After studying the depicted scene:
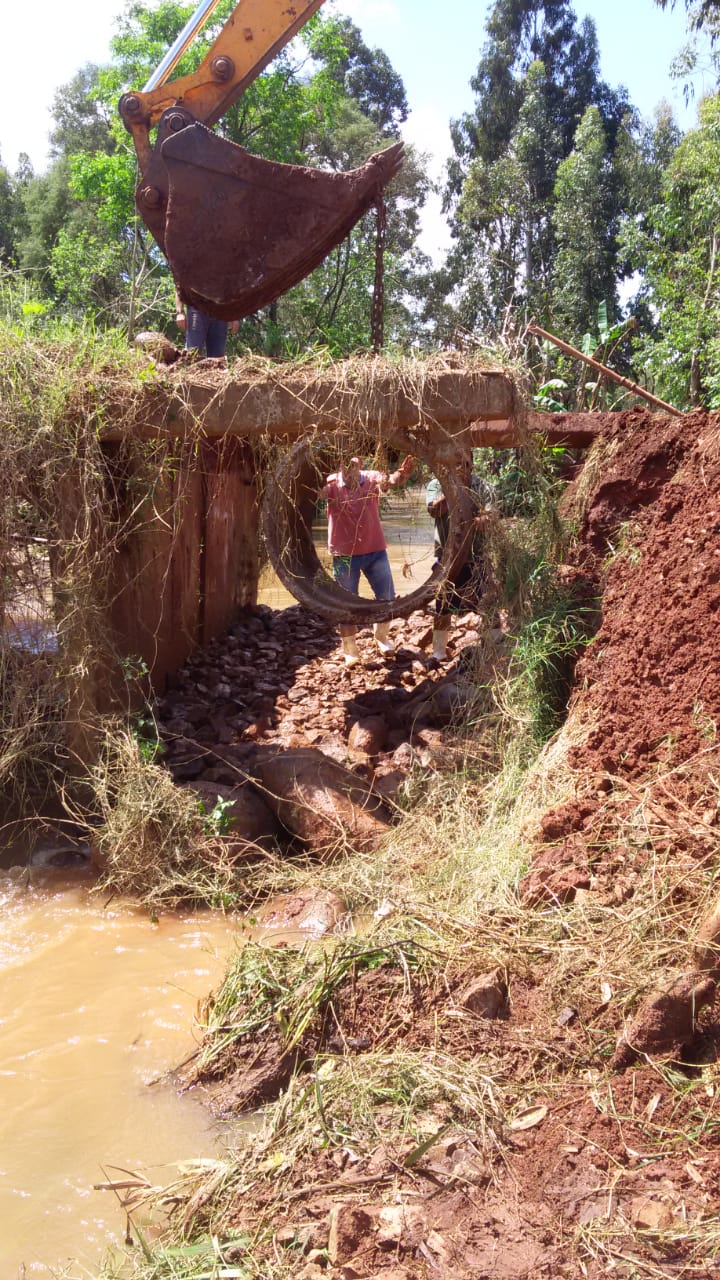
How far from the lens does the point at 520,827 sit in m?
4.34

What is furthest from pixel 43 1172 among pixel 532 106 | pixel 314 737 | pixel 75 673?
pixel 532 106

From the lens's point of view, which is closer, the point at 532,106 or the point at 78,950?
the point at 78,950

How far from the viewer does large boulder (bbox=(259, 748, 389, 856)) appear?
5262 millimetres

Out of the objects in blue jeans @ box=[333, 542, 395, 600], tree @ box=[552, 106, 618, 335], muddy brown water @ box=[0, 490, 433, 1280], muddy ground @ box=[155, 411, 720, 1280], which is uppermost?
tree @ box=[552, 106, 618, 335]

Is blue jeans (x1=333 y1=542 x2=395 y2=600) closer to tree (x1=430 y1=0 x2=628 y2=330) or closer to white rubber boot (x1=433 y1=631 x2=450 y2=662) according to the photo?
white rubber boot (x1=433 y1=631 x2=450 y2=662)

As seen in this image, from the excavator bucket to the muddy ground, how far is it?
7.51 ft

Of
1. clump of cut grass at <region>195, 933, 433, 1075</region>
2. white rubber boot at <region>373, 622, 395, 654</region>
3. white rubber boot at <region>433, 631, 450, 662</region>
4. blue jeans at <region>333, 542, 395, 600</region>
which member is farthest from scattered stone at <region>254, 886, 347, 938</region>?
blue jeans at <region>333, 542, 395, 600</region>

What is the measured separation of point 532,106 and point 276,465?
25.6 meters

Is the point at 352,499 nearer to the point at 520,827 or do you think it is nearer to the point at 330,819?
the point at 330,819

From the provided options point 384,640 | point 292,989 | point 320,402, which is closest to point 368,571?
point 384,640

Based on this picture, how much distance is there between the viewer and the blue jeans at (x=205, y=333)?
21.5 feet

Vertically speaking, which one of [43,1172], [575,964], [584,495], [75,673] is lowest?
[43,1172]

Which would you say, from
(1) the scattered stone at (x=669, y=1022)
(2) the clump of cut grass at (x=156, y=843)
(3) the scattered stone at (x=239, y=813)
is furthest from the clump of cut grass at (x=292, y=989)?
(3) the scattered stone at (x=239, y=813)

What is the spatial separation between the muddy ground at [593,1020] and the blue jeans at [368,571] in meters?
1.22
